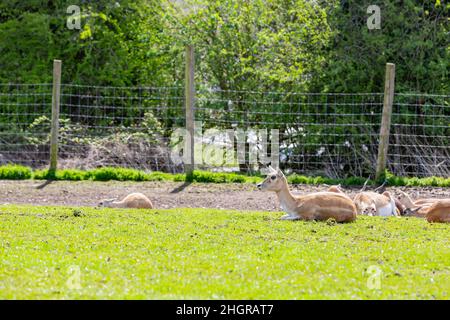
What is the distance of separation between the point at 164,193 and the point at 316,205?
3.63 metres

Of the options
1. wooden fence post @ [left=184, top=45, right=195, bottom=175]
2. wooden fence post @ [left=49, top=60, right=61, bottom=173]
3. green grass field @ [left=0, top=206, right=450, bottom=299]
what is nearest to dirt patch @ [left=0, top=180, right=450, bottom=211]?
wooden fence post @ [left=49, top=60, right=61, bottom=173]

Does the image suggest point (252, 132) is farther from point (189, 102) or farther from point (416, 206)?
point (416, 206)

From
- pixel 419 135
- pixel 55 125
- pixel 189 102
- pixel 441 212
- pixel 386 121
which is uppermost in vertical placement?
pixel 189 102

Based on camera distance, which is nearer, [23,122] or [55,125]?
[55,125]

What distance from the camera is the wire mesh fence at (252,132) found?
52.9ft

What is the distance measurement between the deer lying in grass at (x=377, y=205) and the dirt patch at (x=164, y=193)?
49.1 inches

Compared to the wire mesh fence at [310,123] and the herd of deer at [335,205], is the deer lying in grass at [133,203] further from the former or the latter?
the wire mesh fence at [310,123]

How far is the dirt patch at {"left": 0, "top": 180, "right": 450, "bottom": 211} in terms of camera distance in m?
12.5

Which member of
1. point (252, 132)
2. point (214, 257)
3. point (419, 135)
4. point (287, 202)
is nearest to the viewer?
point (214, 257)

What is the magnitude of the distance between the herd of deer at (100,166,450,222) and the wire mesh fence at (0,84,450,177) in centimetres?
378

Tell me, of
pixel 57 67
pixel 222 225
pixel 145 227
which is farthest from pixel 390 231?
pixel 57 67

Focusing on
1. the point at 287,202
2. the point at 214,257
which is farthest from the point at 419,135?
the point at 214,257

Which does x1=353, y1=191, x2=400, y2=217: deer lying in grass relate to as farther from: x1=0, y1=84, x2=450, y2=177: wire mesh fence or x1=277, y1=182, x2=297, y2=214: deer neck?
x1=0, y1=84, x2=450, y2=177: wire mesh fence

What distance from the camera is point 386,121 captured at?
1504 centimetres
